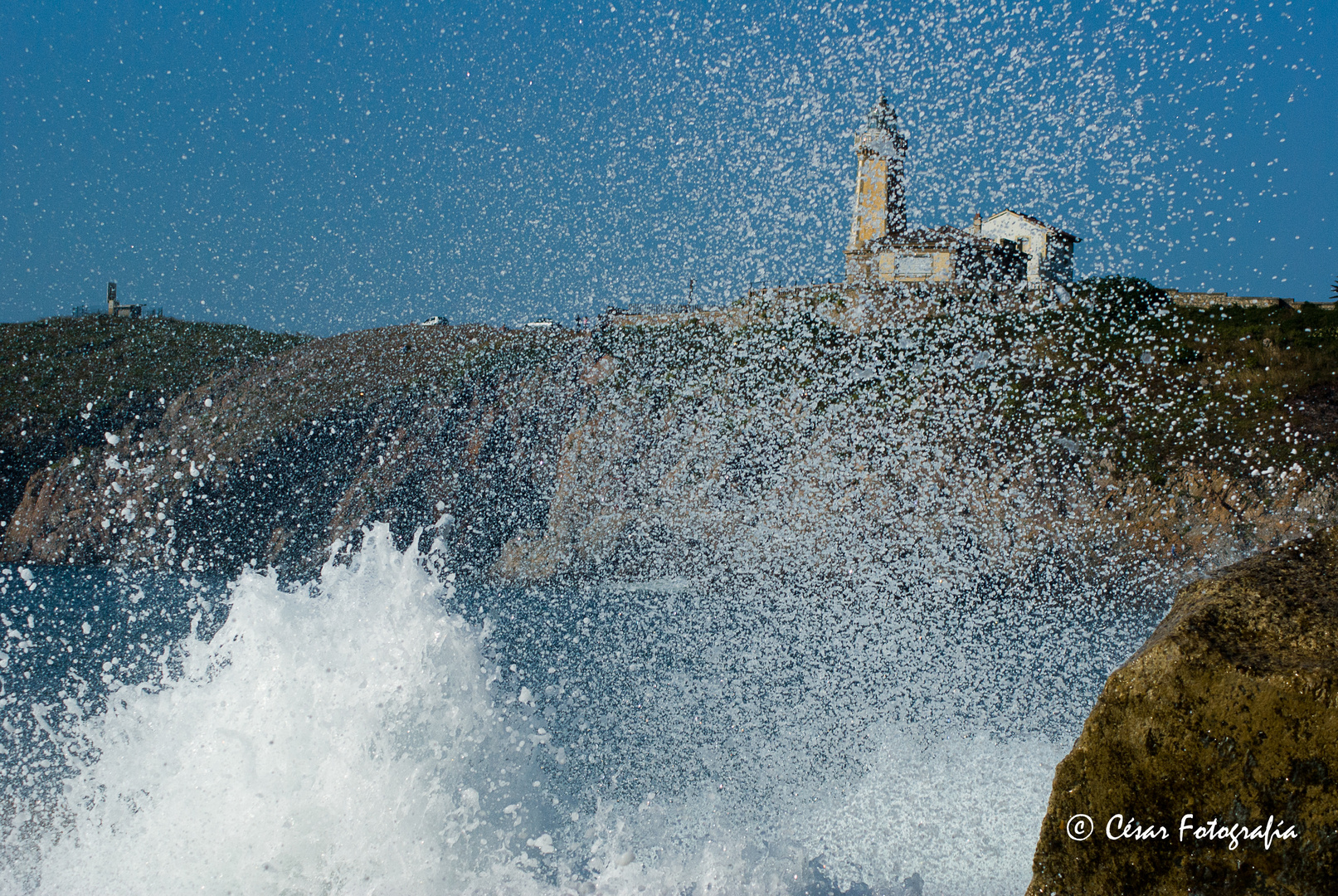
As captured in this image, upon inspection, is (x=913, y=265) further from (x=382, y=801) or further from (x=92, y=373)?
(x=92, y=373)

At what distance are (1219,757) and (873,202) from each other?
159ft

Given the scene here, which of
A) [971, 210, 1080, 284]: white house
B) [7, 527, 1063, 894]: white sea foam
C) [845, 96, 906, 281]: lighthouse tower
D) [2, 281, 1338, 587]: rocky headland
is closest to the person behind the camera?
[7, 527, 1063, 894]: white sea foam

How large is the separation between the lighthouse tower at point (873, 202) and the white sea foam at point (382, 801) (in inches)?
1478

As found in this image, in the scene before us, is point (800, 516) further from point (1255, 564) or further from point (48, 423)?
point (48, 423)

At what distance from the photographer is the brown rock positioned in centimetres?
261

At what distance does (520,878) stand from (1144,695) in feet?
16.9

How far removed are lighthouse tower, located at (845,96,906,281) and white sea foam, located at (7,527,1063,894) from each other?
3754 cm

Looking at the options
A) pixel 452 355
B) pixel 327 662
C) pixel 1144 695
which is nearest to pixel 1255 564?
pixel 1144 695

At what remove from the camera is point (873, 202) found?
4809cm

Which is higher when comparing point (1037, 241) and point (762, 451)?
point (1037, 241)

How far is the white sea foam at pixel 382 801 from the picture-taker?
657cm

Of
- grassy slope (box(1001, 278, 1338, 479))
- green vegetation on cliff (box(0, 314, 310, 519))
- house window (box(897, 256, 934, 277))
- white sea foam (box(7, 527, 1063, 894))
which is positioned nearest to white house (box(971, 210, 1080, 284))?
grassy slope (box(1001, 278, 1338, 479))

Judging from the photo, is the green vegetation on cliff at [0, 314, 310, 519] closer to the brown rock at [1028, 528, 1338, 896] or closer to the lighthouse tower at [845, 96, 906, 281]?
the lighthouse tower at [845, 96, 906, 281]

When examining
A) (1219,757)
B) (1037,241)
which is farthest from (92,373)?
(1219,757)
